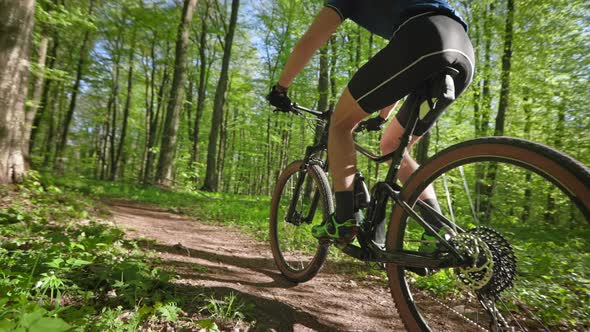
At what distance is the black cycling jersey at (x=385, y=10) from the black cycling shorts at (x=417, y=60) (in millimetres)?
45

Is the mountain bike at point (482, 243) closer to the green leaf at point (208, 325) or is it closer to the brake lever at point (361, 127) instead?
the brake lever at point (361, 127)

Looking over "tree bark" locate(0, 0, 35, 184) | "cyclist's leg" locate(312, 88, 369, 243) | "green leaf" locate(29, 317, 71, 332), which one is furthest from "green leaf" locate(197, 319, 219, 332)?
"tree bark" locate(0, 0, 35, 184)

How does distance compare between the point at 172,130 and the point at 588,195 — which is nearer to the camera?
the point at 588,195

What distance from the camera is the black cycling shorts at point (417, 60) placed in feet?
5.04

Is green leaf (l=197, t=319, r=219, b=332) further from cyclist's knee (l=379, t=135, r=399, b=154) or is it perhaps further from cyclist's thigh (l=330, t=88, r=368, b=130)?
cyclist's knee (l=379, t=135, r=399, b=154)

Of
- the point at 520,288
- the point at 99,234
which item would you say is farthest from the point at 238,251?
the point at 520,288

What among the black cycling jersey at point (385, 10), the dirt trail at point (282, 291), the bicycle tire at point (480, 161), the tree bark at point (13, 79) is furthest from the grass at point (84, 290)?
the tree bark at point (13, 79)

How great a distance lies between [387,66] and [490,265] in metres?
1.07

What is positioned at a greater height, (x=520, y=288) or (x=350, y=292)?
(x=520, y=288)

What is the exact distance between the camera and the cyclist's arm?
196cm

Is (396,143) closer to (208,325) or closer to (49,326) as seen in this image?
(208,325)

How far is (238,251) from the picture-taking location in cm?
383

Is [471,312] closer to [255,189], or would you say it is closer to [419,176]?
[419,176]

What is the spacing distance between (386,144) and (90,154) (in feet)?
111
